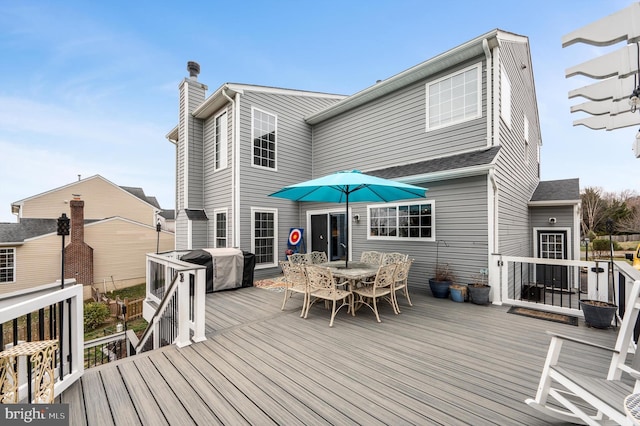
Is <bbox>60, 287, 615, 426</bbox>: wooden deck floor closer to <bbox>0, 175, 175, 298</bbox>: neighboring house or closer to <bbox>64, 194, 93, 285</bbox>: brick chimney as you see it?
<bbox>0, 175, 175, 298</bbox>: neighboring house

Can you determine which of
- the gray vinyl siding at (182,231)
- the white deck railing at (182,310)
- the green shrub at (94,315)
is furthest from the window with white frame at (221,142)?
the green shrub at (94,315)

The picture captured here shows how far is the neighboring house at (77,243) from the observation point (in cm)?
1261

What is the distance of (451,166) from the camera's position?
5688 mm

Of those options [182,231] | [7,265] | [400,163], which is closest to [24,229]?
[7,265]

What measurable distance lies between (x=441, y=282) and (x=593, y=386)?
3868mm

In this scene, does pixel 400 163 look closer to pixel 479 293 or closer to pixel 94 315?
pixel 479 293

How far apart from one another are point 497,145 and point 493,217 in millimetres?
1625

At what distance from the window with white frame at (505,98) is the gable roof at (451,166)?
118cm

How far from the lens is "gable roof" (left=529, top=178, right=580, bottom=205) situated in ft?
26.3

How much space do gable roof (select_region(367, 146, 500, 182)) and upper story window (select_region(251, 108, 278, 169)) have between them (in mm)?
3747

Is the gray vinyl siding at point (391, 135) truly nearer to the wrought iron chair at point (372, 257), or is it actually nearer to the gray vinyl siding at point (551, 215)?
the wrought iron chair at point (372, 257)

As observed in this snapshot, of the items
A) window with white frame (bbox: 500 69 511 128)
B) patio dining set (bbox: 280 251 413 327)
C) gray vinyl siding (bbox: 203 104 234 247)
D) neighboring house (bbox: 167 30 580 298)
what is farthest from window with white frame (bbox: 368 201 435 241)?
gray vinyl siding (bbox: 203 104 234 247)

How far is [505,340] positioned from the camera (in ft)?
11.3

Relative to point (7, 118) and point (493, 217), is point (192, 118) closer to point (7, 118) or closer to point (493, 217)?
point (493, 217)
